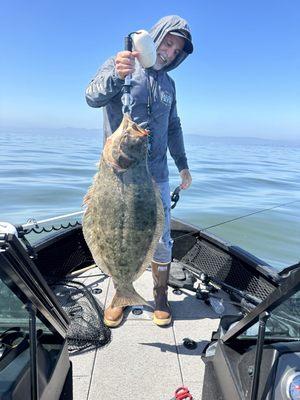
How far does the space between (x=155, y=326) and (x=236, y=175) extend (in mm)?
15703

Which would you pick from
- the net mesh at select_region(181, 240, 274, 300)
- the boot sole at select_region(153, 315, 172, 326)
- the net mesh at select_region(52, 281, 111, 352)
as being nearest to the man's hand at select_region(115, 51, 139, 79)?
the net mesh at select_region(52, 281, 111, 352)

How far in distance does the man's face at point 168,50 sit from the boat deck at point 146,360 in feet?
7.66

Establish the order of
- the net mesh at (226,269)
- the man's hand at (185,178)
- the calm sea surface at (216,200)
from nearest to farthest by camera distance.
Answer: the man's hand at (185,178) < the net mesh at (226,269) < the calm sea surface at (216,200)

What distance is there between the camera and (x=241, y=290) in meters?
4.18

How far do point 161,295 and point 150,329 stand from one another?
33 cm

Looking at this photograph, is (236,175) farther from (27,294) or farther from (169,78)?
(27,294)

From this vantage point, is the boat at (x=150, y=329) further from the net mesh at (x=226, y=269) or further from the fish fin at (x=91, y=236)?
the fish fin at (x=91, y=236)

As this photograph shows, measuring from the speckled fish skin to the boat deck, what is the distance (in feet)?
2.92

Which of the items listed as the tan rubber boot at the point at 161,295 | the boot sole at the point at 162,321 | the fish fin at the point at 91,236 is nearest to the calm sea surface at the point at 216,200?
the tan rubber boot at the point at 161,295

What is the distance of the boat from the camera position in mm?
1480

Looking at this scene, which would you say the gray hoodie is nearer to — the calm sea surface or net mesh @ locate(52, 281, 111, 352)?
net mesh @ locate(52, 281, 111, 352)

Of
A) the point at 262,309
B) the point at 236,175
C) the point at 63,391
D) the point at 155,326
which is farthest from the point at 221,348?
the point at 236,175

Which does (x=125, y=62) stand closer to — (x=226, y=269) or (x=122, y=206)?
(x=122, y=206)

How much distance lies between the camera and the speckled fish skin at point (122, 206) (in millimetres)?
2338
